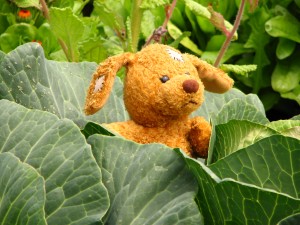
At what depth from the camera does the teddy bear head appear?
123 centimetres

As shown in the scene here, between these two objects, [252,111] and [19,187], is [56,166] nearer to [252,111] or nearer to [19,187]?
[19,187]

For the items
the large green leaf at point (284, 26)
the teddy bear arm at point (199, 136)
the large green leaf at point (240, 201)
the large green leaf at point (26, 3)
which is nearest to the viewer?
the large green leaf at point (240, 201)

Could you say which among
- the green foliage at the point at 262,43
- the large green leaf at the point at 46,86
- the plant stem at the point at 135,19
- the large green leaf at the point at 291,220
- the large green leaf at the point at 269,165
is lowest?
the green foliage at the point at 262,43

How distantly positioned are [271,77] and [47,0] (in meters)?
1.11

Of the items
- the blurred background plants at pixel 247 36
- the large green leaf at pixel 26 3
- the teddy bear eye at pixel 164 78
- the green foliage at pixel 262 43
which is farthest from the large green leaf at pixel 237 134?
the green foliage at pixel 262 43

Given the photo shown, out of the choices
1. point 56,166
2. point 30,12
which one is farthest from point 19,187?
point 30,12

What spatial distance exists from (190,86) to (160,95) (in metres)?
0.07

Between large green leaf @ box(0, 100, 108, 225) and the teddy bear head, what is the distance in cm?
15

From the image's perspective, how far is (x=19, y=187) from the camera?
41.6 inches

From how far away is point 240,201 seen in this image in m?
1.04

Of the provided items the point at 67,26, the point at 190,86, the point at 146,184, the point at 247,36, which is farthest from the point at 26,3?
the point at 247,36

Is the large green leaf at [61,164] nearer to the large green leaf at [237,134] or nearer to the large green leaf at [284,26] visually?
the large green leaf at [237,134]

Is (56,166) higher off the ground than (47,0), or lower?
higher

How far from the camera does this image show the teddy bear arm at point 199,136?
4.32ft
